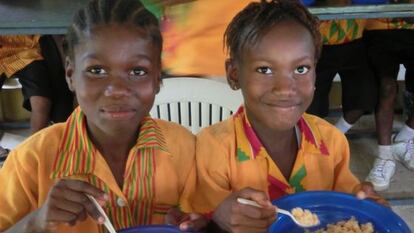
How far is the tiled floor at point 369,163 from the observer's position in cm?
218

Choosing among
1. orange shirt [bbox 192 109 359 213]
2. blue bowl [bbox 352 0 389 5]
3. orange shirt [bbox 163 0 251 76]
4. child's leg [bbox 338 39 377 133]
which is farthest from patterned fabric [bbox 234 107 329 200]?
child's leg [bbox 338 39 377 133]

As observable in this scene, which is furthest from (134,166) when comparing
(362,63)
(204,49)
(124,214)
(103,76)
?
(362,63)

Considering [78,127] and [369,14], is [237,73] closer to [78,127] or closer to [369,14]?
[78,127]

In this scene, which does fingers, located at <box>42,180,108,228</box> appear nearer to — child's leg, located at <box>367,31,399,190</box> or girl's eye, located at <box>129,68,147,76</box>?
girl's eye, located at <box>129,68,147,76</box>

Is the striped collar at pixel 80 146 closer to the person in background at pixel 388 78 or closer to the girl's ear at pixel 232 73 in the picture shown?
the girl's ear at pixel 232 73

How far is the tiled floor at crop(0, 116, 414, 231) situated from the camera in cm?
218

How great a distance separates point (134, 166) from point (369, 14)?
1.23m

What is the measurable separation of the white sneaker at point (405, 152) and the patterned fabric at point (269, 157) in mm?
1540

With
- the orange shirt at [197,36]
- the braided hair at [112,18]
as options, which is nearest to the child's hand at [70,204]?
the braided hair at [112,18]

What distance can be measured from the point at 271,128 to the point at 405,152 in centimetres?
167

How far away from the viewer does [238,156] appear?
109 cm

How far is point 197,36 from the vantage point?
158 cm

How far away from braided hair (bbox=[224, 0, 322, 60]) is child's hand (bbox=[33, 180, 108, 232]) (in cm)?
46

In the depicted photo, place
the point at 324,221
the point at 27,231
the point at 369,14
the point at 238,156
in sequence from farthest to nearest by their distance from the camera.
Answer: the point at 369,14
the point at 238,156
the point at 324,221
the point at 27,231
